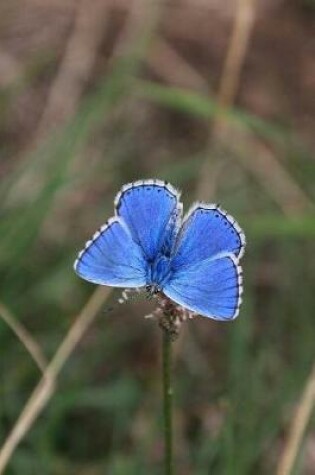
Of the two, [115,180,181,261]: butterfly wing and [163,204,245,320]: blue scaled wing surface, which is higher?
[115,180,181,261]: butterfly wing

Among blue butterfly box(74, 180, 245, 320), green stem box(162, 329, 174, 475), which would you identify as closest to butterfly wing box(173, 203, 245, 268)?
blue butterfly box(74, 180, 245, 320)

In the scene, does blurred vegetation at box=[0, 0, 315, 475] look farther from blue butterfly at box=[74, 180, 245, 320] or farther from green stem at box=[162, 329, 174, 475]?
blue butterfly at box=[74, 180, 245, 320]

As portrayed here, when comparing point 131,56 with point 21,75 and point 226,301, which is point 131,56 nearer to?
point 21,75

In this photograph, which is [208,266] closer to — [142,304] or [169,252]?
[169,252]

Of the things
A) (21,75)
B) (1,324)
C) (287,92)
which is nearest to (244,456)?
(1,324)

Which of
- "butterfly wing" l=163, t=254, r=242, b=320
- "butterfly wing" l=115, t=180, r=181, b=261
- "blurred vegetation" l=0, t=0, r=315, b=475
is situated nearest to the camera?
"butterfly wing" l=163, t=254, r=242, b=320

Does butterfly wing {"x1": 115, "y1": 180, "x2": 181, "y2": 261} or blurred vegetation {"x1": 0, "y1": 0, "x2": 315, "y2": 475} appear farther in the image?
blurred vegetation {"x1": 0, "y1": 0, "x2": 315, "y2": 475}

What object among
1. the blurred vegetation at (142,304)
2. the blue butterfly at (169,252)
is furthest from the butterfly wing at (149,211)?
the blurred vegetation at (142,304)

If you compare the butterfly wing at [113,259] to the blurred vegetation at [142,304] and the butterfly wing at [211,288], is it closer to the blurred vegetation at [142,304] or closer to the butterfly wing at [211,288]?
the butterfly wing at [211,288]
